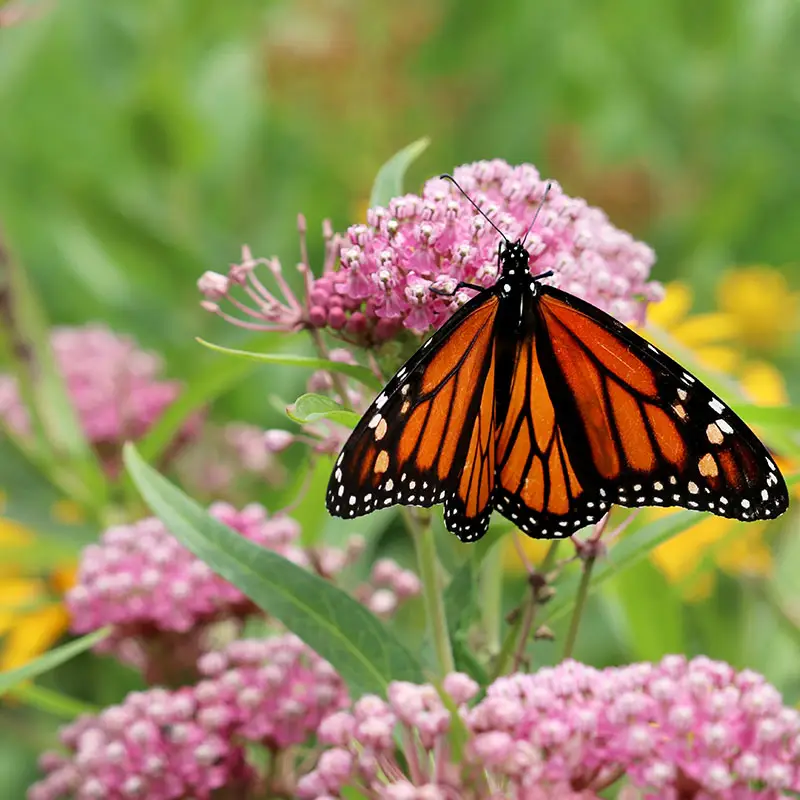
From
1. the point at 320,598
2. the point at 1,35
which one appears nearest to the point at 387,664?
the point at 320,598

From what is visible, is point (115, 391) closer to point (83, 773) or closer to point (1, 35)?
point (83, 773)

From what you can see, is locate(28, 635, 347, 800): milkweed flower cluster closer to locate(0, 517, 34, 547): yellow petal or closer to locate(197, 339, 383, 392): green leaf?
locate(197, 339, 383, 392): green leaf

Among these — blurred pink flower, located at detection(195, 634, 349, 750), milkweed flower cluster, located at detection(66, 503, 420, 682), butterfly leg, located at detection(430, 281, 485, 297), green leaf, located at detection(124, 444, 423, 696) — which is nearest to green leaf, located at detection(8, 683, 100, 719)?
milkweed flower cluster, located at detection(66, 503, 420, 682)

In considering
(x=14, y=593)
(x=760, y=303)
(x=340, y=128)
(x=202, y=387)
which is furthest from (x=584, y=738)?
(x=340, y=128)

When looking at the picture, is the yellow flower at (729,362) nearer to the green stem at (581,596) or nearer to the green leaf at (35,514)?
the green stem at (581,596)

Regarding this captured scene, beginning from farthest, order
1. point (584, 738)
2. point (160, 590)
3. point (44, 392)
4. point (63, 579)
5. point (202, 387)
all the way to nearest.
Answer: point (63, 579)
point (44, 392)
point (202, 387)
point (160, 590)
point (584, 738)

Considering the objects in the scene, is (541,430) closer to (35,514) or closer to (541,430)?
(541,430)
